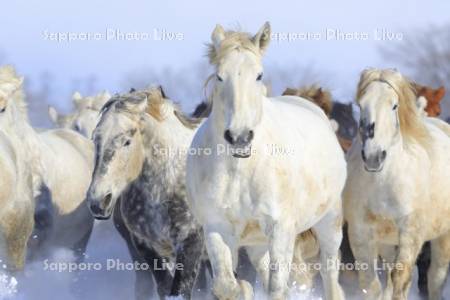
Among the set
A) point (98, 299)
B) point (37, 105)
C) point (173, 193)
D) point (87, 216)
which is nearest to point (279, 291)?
point (173, 193)

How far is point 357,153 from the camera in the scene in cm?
966

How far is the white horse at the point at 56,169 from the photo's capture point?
1091 centimetres

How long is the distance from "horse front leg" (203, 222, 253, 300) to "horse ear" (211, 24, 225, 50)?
1.18 metres

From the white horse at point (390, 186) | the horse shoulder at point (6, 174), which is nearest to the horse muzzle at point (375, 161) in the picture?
the white horse at point (390, 186)

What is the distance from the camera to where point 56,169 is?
452 inches

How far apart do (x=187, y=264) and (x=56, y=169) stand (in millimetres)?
3041

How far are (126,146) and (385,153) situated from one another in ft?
6.61

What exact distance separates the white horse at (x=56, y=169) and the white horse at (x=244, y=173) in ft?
11.3

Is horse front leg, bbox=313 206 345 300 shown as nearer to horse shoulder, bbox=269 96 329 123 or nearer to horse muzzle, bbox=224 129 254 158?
horse shoulder, bbox=269 96 329 123

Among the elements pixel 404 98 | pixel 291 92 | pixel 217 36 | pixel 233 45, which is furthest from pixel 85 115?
pixel 233 45

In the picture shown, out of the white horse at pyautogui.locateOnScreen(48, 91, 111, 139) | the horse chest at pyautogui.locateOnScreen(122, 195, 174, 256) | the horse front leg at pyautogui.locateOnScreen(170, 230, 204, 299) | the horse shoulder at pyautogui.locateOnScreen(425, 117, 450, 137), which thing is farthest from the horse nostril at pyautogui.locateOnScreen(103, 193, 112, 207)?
the white horse at pyautogui.locateOnScreen(48, 91, 111, 139)

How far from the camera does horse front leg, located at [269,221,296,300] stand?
740cm

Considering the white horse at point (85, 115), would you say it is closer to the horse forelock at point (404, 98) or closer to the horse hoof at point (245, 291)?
the horse forelock at point (404, 98)

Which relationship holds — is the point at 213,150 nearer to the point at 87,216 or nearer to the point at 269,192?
the point at 269,192
